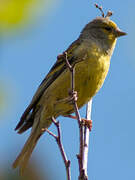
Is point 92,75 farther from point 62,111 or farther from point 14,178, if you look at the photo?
point 14,178

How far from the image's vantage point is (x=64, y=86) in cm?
544

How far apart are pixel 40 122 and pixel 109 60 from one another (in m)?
1.56

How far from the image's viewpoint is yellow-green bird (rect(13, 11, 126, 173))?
17.2 feet

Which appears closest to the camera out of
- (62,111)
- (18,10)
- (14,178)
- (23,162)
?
(18,10)

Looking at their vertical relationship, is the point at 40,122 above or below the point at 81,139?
above

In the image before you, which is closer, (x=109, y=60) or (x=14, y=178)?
(x=14, y=178)

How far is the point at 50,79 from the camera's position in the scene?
5.75 metres


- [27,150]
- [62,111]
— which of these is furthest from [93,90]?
[27,150]

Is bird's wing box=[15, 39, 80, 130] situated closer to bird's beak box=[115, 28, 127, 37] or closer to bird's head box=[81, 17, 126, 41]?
bird's head box=[81, 17, 126, 41]

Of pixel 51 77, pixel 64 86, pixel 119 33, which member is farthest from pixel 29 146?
pixel 119 33

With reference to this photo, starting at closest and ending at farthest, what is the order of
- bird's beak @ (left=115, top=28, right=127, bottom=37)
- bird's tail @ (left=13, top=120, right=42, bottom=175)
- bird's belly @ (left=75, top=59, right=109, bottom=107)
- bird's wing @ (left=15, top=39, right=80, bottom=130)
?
1. bird's tail @ (left=13, top=120, right=42, bottom=175)
2. bird's belly @ (left=75, top=59, right=109, bottom=107)
3. bird's wing @ (left=15, top=39, right=80, bottom=130)
4. bird's beak @ (left=115, top=28, right=127, bottom=37)

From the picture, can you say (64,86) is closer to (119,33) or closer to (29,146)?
(29,146)

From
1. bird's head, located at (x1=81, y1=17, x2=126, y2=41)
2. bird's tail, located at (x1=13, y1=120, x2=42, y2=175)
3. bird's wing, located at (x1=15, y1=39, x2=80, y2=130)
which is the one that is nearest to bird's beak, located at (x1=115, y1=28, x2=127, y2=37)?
bird's head, located at (x1=81, y1=17, x2=126, y2=41)

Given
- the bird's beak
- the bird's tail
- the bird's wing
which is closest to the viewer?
the bird's tail
